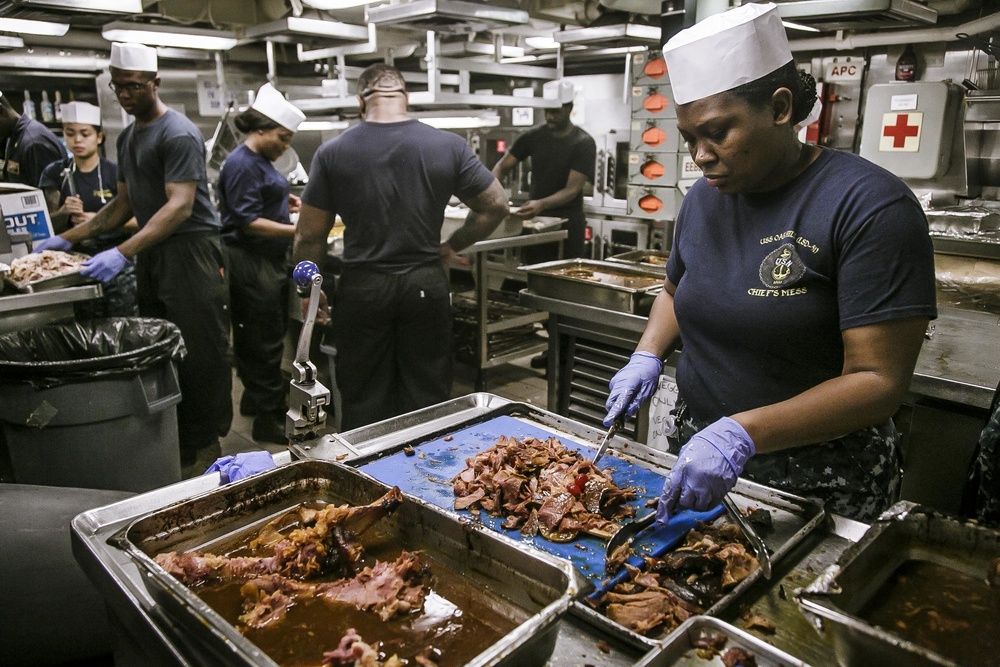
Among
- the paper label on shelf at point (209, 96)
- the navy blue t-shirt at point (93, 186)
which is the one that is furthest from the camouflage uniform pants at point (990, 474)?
the paper label on shelf at point (209, 96)

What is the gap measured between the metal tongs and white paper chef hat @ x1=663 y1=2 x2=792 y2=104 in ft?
2.87

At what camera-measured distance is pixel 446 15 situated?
3.86 metres

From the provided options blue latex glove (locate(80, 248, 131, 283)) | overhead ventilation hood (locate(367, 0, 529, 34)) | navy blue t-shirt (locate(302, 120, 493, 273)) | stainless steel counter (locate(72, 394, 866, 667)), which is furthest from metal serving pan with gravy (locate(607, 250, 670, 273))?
blue latex glove (locate(80, 248, 131, 283))

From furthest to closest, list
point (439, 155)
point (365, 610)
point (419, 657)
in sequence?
point (439, 155)
point (365, 610)
point (419, 657)

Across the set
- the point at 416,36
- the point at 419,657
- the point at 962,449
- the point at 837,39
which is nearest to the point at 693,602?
the point at 419,657

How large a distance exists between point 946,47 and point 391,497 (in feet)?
16.6

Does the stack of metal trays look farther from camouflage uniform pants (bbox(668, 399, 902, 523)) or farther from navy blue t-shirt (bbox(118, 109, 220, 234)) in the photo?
navy blue t-shirt (bbox(118, 109, 220, 234))

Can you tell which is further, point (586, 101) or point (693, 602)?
point (586, 101)

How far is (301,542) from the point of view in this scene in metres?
1.33

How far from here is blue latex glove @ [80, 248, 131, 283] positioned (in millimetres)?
3832

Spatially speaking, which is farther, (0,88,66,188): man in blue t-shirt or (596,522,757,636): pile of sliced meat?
(0,88,66,188): man in blue t-shirt

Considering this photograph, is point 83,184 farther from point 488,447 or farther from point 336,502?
point 336,502

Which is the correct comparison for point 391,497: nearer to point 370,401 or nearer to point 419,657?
point 419,657

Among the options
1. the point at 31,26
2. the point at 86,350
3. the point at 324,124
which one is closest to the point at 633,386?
the point at 86,350
